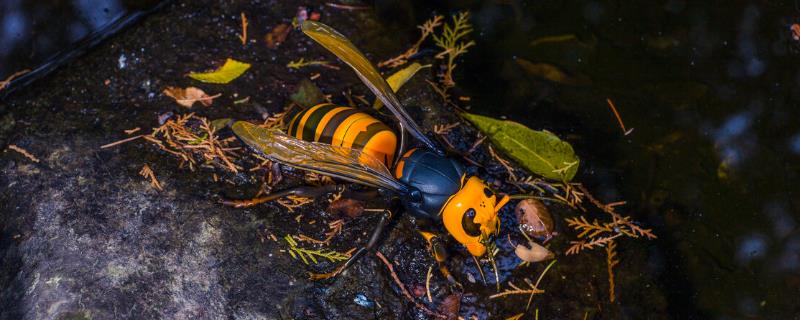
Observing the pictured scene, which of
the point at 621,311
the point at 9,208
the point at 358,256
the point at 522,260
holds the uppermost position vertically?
the point at 9,208

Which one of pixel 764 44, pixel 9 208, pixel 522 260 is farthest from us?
pixel 764 44

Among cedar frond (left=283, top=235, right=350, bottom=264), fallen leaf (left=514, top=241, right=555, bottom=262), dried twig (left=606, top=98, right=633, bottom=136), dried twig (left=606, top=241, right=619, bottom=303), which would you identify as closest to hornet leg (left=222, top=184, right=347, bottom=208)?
cedar frond (left=283, top=235, right=350, bottom=264)

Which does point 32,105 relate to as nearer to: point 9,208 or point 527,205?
point 9,208

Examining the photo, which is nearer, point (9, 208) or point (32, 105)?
point (9, 208)

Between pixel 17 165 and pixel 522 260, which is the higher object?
pixel 17 165

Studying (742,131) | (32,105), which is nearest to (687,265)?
(742,131)

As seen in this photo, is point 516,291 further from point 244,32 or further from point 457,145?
point 244,32

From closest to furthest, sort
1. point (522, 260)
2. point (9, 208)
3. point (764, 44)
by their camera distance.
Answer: point (9, 208) → point (522, 260) → point (764, 44)
